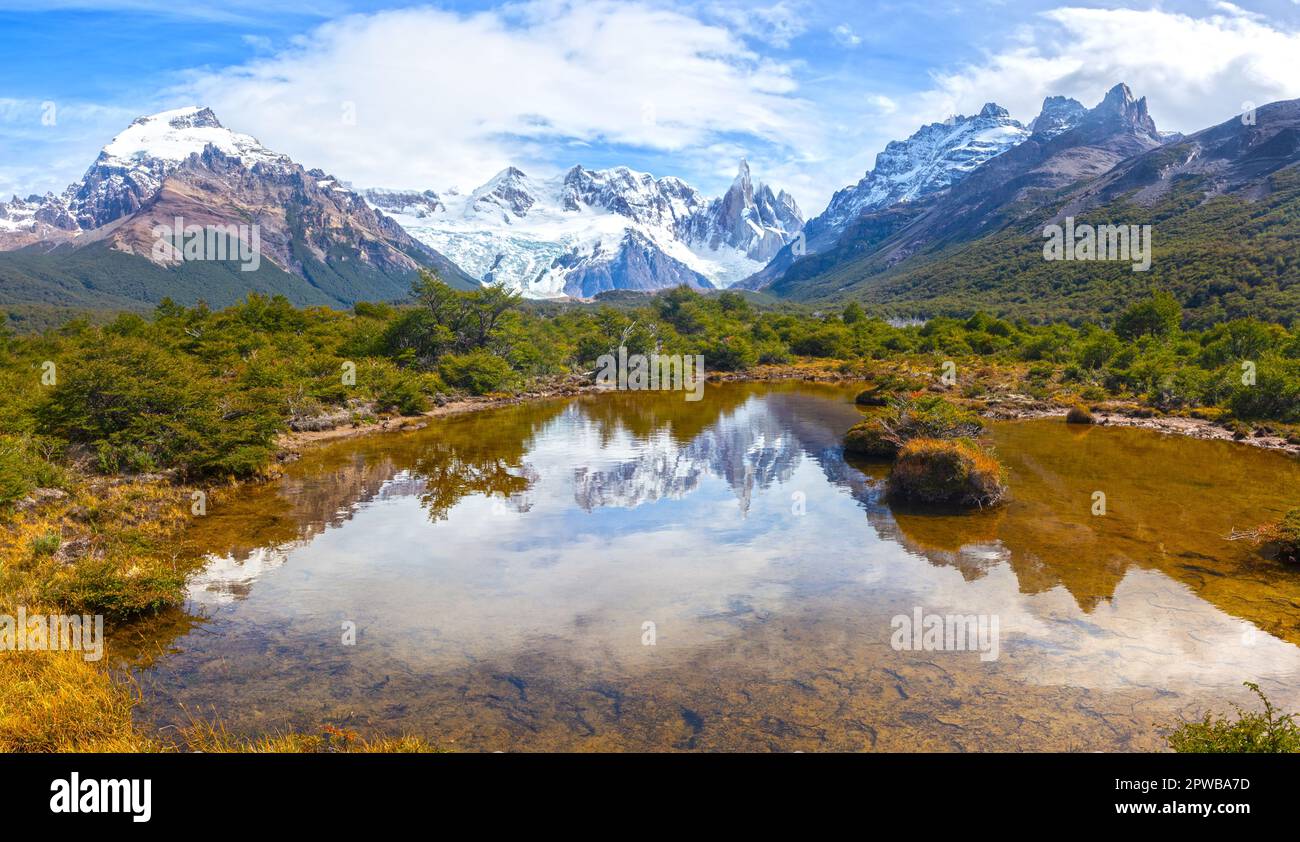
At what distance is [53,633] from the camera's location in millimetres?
12148

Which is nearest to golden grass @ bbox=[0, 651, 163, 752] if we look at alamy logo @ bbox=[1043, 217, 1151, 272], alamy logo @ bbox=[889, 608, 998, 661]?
alamy logo @ bbox=[889, 608, 998, 661]

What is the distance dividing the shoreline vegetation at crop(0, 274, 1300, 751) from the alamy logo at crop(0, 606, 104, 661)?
1.40 ft

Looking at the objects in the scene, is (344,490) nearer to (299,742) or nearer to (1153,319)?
(299,742)

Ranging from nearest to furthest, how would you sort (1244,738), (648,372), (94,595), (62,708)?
(1244,738), (62,708), (94,595), (648,372)

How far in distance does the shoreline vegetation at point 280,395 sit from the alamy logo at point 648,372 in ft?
5.88

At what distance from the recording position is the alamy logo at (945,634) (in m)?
12.3

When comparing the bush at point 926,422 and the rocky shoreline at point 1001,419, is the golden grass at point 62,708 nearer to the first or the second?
the rocky shoreline at point 1001,419

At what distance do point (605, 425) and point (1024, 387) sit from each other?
3245 centimetres

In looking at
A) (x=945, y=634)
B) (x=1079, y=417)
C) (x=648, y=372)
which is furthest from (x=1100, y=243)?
(x=945, y=634)

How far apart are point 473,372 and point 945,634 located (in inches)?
1840

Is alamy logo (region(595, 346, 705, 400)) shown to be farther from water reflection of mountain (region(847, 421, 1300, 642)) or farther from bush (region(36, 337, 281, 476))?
bush (region(36, 337, 281, 476))

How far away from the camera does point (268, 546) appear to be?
60.2 ft

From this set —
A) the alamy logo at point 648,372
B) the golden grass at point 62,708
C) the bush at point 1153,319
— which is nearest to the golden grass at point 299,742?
the golden grass at point 62,708
